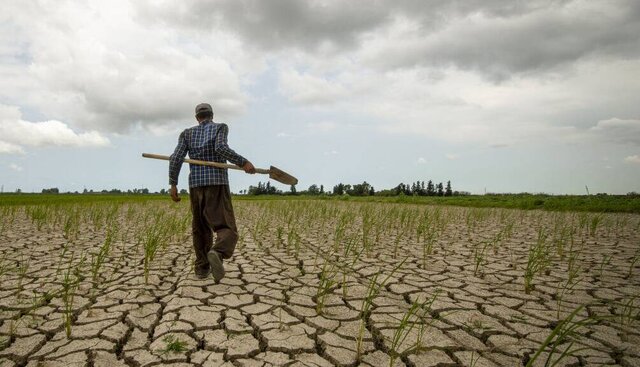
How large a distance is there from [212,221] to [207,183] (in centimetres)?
35

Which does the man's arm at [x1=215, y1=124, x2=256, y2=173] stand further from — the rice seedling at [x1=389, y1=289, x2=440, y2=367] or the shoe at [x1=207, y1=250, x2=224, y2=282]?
the rice seedling at [x1=389, y1=289, x2=440, y2=367]

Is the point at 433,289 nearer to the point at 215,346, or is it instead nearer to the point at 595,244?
the point at 215,346

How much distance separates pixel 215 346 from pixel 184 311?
0.61 metres

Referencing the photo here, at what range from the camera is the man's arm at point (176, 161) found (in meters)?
3.50

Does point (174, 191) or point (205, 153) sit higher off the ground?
point (205, 153)

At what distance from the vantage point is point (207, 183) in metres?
3.31

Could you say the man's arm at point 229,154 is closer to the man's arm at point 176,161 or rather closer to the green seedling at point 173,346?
the man's arm at point 176,161

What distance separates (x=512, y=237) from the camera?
629cm

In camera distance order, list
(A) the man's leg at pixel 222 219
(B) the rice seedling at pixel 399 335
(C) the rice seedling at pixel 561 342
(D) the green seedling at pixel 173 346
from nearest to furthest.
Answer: (C) the rice seedling at pixel 561 342, (B) the rice seedling at pixel 399 335, (D) the green seedling at pixel 173 346, (A) the man's leg at pixel 222 219

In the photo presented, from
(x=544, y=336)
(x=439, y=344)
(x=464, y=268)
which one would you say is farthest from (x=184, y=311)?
(x=464, y=268)

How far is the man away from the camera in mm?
3295

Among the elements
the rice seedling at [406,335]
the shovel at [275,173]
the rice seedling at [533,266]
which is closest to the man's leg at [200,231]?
the shovel at [275,173]

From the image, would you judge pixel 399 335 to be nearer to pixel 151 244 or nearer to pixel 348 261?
pixel 348 261

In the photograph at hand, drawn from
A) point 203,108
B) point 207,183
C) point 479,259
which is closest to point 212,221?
point 207,183
